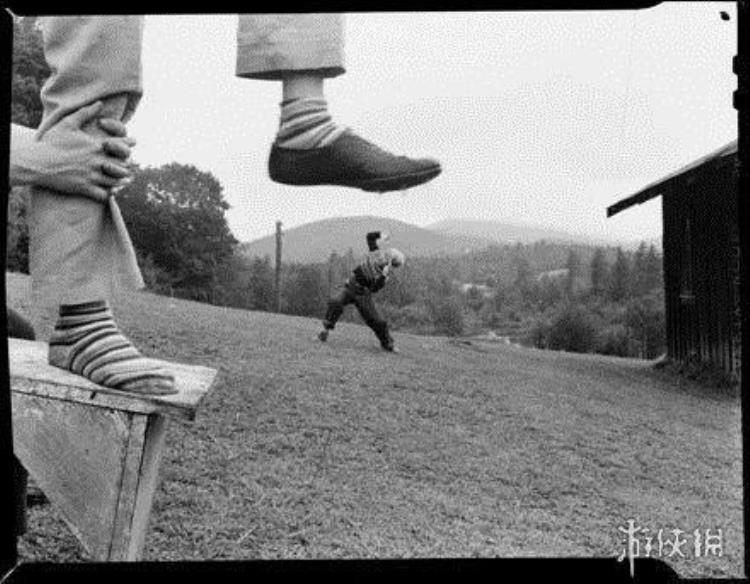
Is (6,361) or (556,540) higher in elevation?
(6,361)

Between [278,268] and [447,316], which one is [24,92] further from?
[447,316]

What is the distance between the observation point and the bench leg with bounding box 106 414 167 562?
165 cm

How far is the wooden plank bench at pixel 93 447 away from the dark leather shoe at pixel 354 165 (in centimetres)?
56

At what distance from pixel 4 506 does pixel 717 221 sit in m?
1.66

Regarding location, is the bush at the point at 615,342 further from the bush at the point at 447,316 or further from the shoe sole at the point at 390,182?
the shoe sole at the point at 390,182

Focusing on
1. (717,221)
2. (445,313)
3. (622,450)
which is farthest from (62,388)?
(717,221)

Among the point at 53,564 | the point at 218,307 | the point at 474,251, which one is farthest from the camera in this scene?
the point at 474,251

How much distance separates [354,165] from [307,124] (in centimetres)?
14

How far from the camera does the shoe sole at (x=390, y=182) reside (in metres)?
1.94

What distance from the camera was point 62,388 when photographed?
5.54 feet

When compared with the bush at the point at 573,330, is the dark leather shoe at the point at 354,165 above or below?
above

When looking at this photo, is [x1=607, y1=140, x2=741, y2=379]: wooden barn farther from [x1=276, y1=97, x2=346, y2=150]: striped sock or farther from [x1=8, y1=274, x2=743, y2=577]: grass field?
[x1=276, y1=97, x2=346, y2=150]: striped sock

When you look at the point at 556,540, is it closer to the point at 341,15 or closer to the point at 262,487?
the point at 262,487

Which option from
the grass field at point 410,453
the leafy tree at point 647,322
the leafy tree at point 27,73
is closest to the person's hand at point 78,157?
the leafy tree at point 27,73
